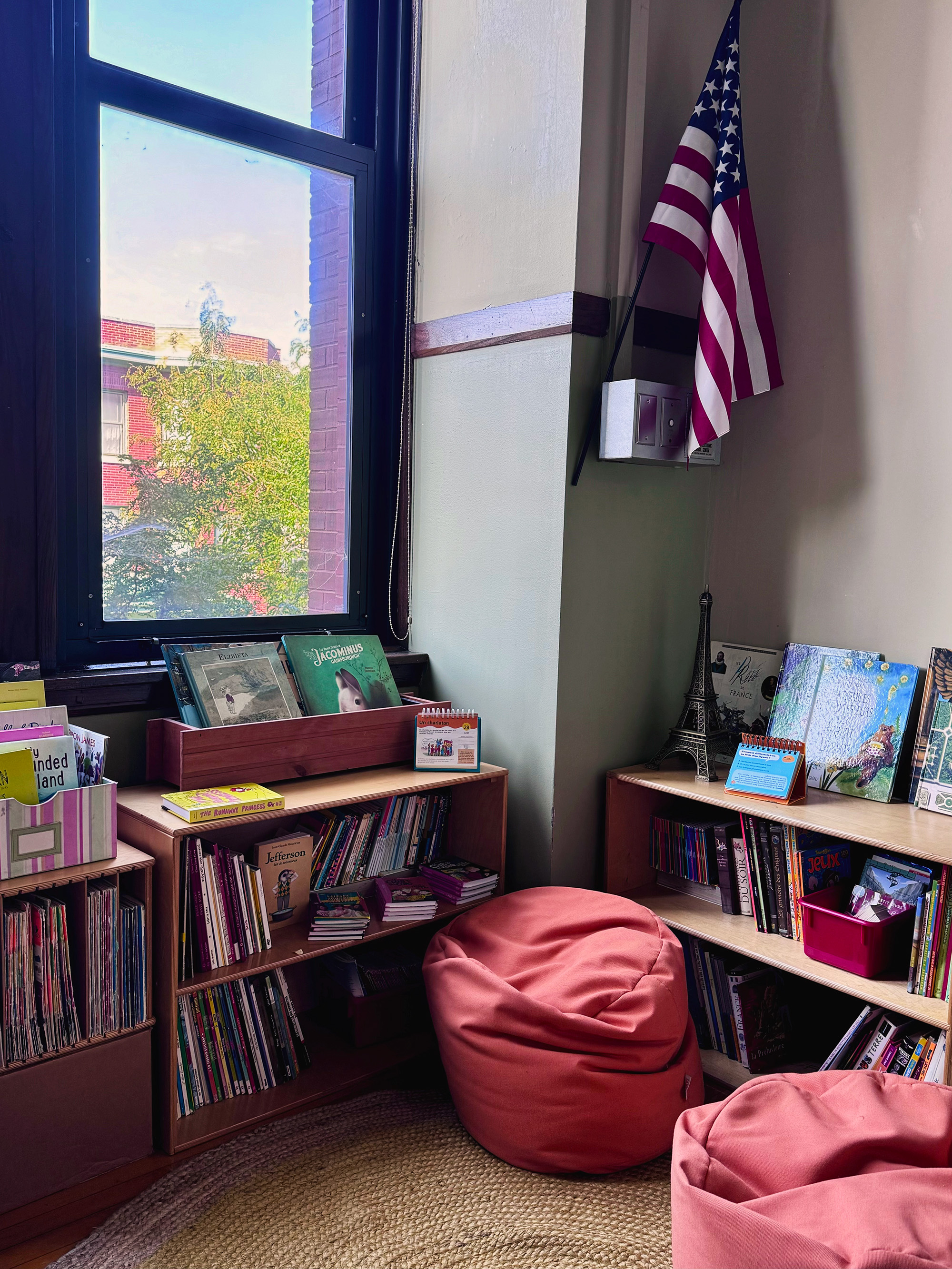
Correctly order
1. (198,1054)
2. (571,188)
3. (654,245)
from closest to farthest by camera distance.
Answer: (198,1054)
(571,188)
(654,245)

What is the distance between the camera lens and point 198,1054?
209cm

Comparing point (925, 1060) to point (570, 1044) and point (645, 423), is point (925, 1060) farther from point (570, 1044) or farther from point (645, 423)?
point (645, 423)

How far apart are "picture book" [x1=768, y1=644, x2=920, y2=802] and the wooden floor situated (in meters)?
1.62

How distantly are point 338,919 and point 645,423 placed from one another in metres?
1.37

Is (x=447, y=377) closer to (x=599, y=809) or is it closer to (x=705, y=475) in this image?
(x=705, y=475)

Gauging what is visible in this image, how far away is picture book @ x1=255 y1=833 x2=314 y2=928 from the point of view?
7.43ft

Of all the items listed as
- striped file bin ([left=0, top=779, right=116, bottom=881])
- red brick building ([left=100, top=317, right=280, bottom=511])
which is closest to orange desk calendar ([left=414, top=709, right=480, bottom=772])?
striped file bin ([left=0, top=779, right=116, bottom=881])

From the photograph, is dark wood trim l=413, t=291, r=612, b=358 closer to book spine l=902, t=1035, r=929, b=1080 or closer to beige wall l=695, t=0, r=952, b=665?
beige wall l=695, t=0, r=952, b=665

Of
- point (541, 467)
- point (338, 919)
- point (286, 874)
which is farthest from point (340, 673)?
point (541, 467)

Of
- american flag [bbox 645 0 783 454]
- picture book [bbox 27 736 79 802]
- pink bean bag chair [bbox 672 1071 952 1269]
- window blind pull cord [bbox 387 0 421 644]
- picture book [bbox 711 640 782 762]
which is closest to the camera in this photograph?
pink bean bag chair [bbox 672 1071 952 1269]

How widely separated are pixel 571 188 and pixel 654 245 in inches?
11.5

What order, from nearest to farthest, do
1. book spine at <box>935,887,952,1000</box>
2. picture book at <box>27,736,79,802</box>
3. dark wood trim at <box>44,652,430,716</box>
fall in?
1. picture book at <box>27,736,79,802</box>
2. book spine at <box>935,887,952,1000</box>
3. dark wood trim at <box>44,652,430,716</box>

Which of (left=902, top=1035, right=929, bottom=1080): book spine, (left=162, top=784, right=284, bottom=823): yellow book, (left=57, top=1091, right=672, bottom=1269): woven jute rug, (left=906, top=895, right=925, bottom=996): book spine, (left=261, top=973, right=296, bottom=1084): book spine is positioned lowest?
(left=57, top=1091, right=672, bottom=1269): woven jute rug

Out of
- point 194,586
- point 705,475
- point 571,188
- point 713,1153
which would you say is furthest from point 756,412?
point 713,1153
